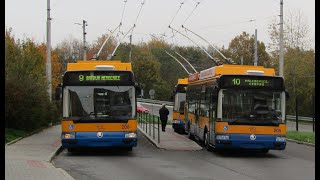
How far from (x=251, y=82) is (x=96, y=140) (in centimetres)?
556

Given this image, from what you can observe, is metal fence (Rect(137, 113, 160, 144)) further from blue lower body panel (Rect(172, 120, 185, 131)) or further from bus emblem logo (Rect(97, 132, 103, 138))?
bus emblem logo (Rect(97, 132, 103, 138))

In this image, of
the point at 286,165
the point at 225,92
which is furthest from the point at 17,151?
the point at 286,165

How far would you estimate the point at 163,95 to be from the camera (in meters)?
78.7

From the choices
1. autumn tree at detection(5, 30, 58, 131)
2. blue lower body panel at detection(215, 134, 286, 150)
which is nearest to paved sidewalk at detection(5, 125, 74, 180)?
autumn tree at detection(5, 30, 58, 131)

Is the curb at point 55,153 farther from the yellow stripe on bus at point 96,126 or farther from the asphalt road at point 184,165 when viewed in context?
the yellow stripe on bus at point 96,126

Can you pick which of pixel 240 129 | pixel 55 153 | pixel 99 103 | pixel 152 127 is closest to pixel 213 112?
pixel 240 129

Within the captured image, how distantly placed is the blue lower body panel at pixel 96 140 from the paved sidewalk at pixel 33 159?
744mm

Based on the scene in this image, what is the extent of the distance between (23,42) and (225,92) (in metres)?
16.6

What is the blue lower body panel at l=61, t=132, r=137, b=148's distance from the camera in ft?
54.2

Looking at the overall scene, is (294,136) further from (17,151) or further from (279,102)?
(17,151)

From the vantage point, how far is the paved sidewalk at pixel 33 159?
449 inches

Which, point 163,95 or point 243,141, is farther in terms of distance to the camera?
point 163,95

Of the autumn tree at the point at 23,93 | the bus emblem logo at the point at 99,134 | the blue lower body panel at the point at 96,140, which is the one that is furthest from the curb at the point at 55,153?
the autumn tree at the point at 23,93

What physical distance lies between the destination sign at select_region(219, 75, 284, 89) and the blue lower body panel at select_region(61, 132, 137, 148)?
12.2 ft
